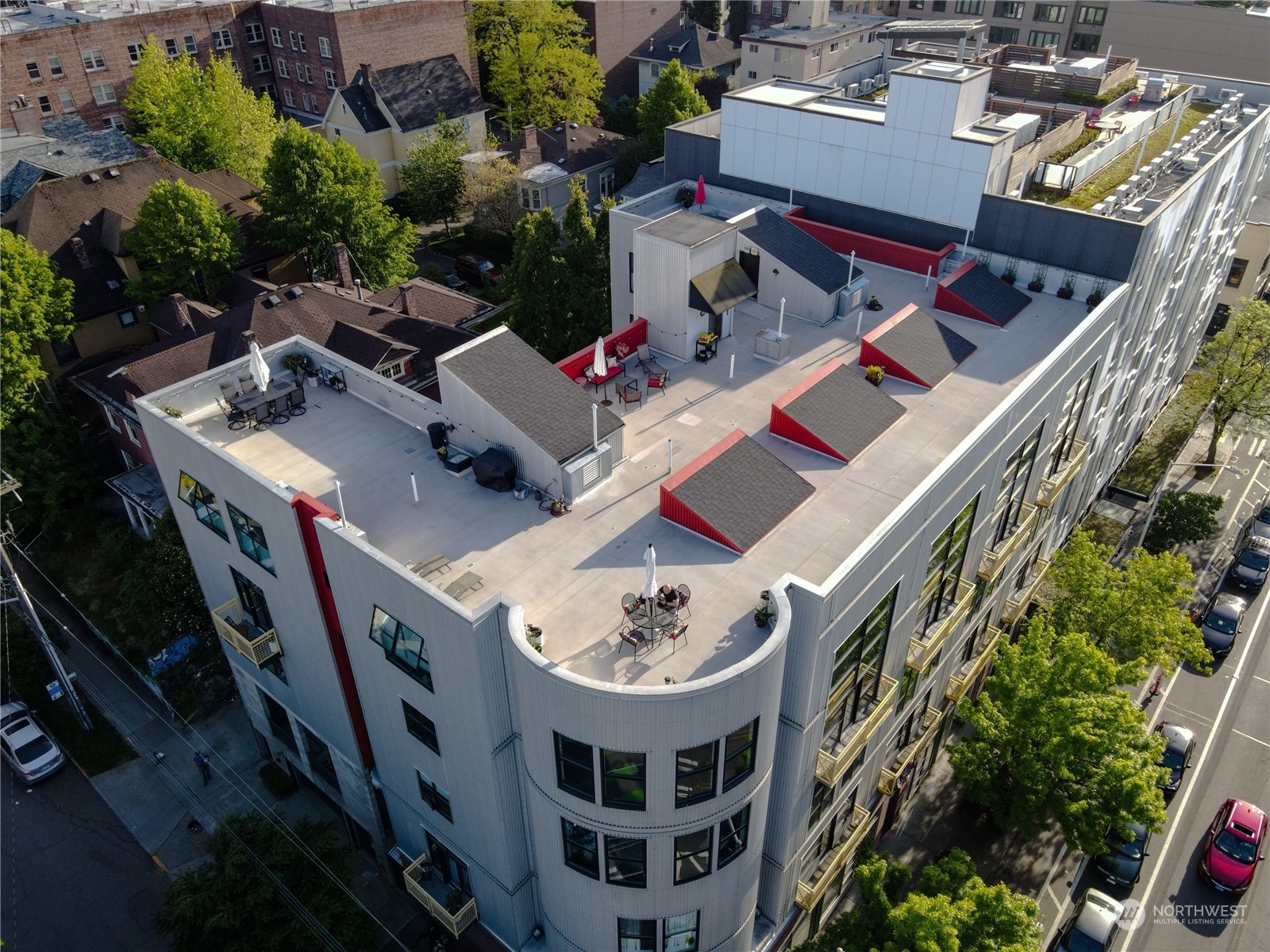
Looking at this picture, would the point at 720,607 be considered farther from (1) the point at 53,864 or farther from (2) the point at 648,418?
(1) the point at 53,864

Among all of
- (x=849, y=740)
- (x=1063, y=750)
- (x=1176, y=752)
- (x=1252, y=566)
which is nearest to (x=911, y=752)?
(x=1063, y=750)

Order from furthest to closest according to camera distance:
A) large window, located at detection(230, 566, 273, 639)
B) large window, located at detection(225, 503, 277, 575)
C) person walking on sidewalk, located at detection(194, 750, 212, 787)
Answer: person walking on sidewalk, located at detection(194, 750, 212, 787) < large window, located at detection(230, 566, 273, 639) < large window, located at detection(225, 503, 277, 575)

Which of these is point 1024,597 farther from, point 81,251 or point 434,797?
point 81,251

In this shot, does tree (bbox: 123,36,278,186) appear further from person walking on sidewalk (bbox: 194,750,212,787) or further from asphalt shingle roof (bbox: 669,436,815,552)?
asphalt shingle roof (bbox: 669,436,815,552)

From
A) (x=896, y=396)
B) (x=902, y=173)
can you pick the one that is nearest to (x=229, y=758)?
(x=896, y=396)

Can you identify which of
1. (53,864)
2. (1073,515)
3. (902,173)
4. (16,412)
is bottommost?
(53,864)

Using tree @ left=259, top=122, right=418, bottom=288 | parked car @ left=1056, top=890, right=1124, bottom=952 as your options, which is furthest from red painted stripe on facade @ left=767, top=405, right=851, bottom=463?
tree @ left=259, top=122, right=418, bottom=288

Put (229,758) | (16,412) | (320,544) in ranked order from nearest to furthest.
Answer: (320,544)
(229,758)
(16,412)

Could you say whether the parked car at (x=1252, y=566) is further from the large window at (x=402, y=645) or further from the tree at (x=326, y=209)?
the tree at (x=326, y=209)
